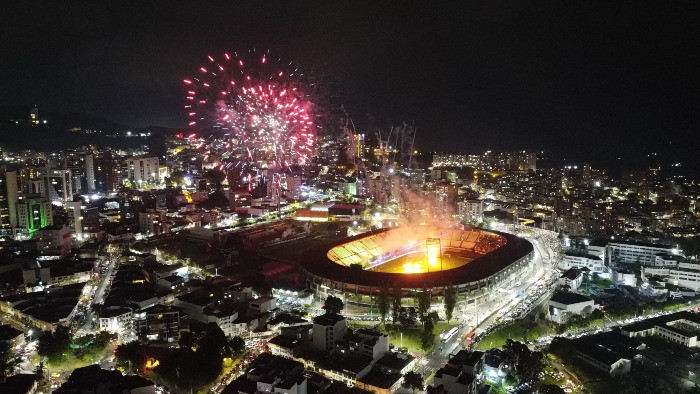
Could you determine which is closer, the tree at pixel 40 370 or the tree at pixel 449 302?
the tree at pixel 40 370

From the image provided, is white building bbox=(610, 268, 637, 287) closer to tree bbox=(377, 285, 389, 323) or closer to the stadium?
the stadium

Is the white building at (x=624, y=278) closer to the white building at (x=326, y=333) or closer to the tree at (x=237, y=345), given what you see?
the white building at (x=326, y=333)

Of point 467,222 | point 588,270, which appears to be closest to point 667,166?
point 467,222

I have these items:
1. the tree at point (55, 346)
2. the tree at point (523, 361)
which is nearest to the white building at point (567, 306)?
the tree at point (523, 361)

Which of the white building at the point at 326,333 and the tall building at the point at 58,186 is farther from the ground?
the tall building at the point at 58,186

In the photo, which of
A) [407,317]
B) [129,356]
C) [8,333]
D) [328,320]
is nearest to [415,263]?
[407,317]

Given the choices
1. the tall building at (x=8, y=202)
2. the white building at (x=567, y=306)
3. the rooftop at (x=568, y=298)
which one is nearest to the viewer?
the white building at (x=567, y=306)

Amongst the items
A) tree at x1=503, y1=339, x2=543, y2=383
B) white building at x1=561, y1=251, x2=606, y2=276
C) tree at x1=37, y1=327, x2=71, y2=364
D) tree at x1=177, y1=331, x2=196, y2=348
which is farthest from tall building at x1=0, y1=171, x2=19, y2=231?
white building at x1=561, y1=251, x2=606, y2=276
